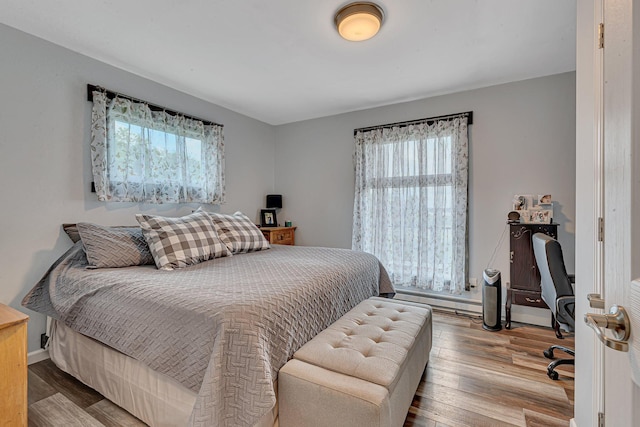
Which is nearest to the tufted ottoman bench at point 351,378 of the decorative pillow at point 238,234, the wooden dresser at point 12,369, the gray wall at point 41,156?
the wooden dresser at point 12,369

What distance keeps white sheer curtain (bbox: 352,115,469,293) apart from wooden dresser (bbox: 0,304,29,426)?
3079 mm

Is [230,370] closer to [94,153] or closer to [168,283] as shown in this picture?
[168,283]

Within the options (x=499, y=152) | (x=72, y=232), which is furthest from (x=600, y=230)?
(x=72, y=232)

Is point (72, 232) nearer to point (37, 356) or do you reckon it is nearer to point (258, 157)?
point (37, 356)

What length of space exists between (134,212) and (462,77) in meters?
3.52

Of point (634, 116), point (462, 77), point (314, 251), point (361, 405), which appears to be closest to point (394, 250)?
point (314, 251)

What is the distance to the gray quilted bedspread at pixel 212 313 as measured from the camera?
1132mm

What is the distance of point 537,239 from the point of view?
2166 millimetres

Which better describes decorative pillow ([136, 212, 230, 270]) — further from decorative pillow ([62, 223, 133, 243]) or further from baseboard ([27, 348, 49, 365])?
baseboard ([27, 348, 49, 365])

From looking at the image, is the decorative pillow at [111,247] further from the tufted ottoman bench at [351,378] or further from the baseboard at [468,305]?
the baseboard at [468,305]

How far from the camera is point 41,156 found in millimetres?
2170

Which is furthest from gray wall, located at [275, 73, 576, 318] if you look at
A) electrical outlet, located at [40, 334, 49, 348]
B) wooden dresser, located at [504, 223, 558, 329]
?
electrical outlet, located at [40, 334, 49, 348]

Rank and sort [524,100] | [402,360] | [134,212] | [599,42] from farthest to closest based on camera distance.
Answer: [524,100] → [134,212] → [402,360] → [599,42]

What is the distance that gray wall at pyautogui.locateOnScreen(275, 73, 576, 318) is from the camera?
9.04ft
